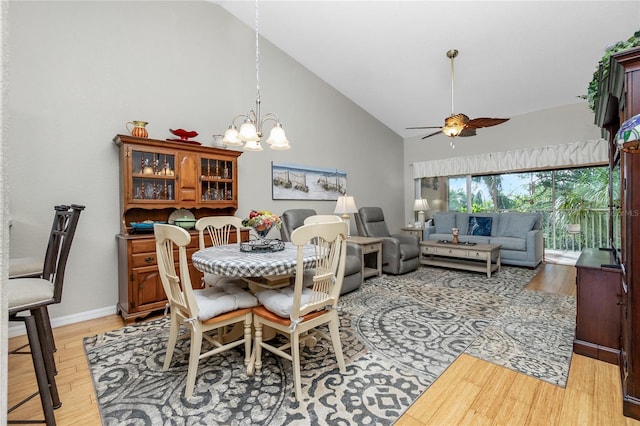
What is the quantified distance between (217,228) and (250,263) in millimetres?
1275

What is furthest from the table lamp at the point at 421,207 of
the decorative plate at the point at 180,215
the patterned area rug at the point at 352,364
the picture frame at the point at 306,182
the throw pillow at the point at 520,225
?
the decorative plate at the point at 180,215

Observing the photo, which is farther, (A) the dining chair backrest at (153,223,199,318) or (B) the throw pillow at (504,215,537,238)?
(B) the throw pillow at (504,215,537,238)

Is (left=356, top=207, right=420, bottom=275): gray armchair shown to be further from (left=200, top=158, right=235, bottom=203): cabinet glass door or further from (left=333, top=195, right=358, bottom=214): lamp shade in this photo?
(left=200, top=158, right=235, bottom=203): cabinet glass door

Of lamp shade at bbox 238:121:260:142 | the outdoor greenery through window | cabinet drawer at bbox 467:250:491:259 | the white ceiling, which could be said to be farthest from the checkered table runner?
the outdoor greenery through window

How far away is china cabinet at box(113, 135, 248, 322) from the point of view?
2695 millimetres

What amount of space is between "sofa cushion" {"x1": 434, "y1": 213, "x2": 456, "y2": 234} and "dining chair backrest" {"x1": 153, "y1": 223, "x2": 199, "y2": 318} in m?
5.22

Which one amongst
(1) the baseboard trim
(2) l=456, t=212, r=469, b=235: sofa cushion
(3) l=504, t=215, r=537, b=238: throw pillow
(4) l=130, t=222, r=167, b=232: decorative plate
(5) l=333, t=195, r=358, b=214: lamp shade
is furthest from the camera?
(2) l=456, t=212, r=469, b=235: sofa cushion

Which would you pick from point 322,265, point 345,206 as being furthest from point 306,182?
point 322,265

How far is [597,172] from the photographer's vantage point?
4.97 m

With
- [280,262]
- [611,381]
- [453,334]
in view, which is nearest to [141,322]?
[280,262]

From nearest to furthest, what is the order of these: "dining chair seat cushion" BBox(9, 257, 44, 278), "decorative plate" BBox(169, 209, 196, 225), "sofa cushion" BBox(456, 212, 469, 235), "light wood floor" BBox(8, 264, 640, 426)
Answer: "light wood floor" BBox(8, 264, 640, 426) → "dining chair seat cushion" BBox(9, 257, 44, 278) → "decorative plate" BBox(169, 209, 196, 225) → "sofa cushion" BBox(456, 212, 469, 235)

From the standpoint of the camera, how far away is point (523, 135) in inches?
207

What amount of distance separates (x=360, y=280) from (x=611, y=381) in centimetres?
231

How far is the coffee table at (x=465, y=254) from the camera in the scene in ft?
13.9
